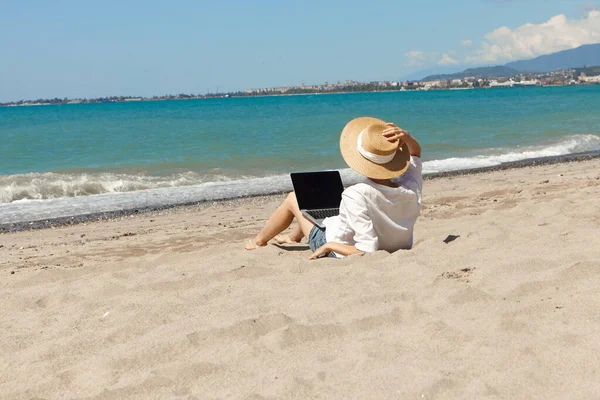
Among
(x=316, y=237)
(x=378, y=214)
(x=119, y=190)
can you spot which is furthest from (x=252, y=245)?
(x=119, y=190)

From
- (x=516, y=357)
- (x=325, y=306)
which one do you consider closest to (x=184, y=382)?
(x=325, y=306)

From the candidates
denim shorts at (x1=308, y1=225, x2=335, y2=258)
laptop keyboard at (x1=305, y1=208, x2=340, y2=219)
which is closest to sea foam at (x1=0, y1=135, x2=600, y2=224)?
laptop keyboard at (x1=305, y1=208, x2=340, y2=219)

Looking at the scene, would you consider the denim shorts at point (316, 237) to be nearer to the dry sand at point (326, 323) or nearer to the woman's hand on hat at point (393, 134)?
the dry sand at point (326, 323)

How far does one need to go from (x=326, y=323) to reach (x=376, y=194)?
4.57ft

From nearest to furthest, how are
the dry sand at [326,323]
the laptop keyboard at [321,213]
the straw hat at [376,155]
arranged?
the dry sand at [326,323] → the straw hat at [376,155] → the laptop keyboard at [321,213]

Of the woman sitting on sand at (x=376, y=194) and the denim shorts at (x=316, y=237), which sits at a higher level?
the woman sitting on sand at (x=376, y=194)

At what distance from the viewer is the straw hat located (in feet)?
14.8

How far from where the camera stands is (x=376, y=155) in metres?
4.52

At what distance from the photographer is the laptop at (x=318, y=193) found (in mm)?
5770

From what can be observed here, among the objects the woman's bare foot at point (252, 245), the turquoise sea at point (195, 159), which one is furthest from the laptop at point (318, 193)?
the turquoise sea at point (195, 159)

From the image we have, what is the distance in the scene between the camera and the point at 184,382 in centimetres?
298

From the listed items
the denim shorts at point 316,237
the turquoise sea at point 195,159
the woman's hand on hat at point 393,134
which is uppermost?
the woman's hand on hat at point 393,134

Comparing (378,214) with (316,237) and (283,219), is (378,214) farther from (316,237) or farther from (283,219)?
(283,219)

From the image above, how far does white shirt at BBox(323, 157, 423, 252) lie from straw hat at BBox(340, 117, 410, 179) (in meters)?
0.14
